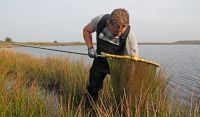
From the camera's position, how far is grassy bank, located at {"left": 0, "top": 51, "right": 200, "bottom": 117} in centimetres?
414

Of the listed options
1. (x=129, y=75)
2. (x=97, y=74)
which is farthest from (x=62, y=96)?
(x=129, y=75)

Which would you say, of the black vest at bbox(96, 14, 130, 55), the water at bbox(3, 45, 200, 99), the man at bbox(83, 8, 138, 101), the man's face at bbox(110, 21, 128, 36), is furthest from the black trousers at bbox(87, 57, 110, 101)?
the water at bbox(3, 45, 200, 99)

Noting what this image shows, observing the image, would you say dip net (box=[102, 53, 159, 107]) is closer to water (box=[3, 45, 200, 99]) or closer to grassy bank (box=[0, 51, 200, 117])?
grassy bank (box=[0, 51, 200, 117])

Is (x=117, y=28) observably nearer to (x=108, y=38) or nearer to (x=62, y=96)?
(x=108, y=38)

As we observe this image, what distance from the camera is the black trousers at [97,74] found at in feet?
16.8

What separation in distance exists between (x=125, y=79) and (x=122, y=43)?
1.83 ft

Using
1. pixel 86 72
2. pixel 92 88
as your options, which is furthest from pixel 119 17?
pixel 86 72

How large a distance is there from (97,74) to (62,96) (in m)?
1.70

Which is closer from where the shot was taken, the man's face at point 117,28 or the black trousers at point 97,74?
the man's face at point 117,28

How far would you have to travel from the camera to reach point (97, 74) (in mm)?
5180

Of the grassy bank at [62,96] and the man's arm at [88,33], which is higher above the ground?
the man's arm at [88,33]

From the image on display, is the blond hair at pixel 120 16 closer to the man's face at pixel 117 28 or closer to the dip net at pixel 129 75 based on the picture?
the man's face at pixel 117 28

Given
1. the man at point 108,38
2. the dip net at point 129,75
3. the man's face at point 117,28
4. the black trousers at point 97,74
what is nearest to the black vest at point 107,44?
the man at point 108,38

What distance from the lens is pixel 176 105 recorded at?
4449mm
